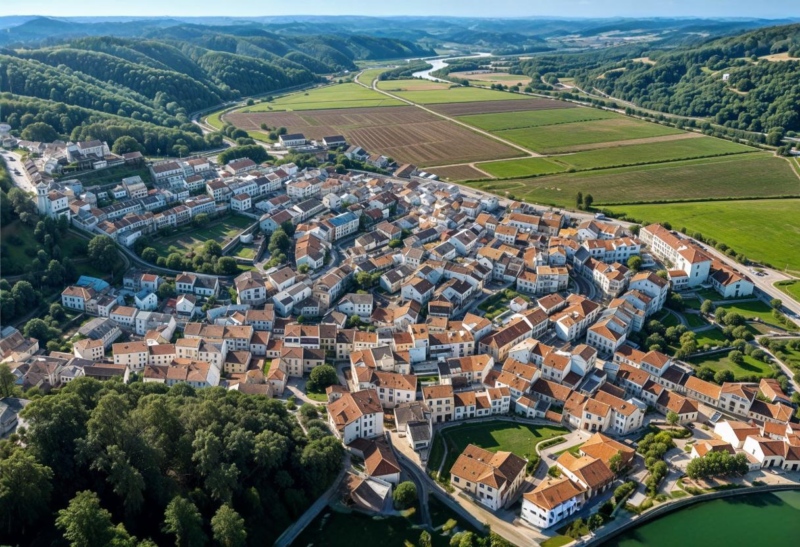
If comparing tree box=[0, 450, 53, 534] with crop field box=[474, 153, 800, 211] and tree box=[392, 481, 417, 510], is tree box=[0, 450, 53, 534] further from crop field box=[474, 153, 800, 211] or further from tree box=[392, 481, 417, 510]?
crop field box=[474, 153, 800, 211]

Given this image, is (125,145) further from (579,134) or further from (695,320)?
(579,134)

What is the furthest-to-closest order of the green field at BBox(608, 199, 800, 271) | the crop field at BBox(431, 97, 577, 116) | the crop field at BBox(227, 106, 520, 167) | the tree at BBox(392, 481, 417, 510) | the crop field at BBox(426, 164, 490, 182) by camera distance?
1. the crop field at BBox(431, 97, 577, 116)
2. the crop field at BBox(227, 106, 520, 167)
3. the crop field at BBox(426, 164, 490, 182)
4. the green field at BBox(608, 199, 800, 271)
5. the tree at BBox(392, 481, 417, 510)

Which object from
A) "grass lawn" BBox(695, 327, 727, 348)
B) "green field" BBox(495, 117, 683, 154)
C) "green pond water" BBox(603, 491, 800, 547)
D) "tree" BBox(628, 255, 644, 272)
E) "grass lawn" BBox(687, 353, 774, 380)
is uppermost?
"green field" BBox(495, 117, 683, 154)

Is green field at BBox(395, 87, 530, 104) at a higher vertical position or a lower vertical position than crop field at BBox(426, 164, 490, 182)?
higher

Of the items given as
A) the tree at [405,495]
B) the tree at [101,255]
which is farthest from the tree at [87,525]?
the tree at [101,255]

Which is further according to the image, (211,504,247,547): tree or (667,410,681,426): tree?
(667,410,681,426): tree

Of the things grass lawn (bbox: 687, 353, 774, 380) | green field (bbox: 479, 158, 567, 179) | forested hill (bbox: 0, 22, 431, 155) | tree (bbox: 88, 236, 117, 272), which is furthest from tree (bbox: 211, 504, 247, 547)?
green field (bbox: 479, 158, 567, 179)

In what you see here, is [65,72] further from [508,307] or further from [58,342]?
[508,307]
